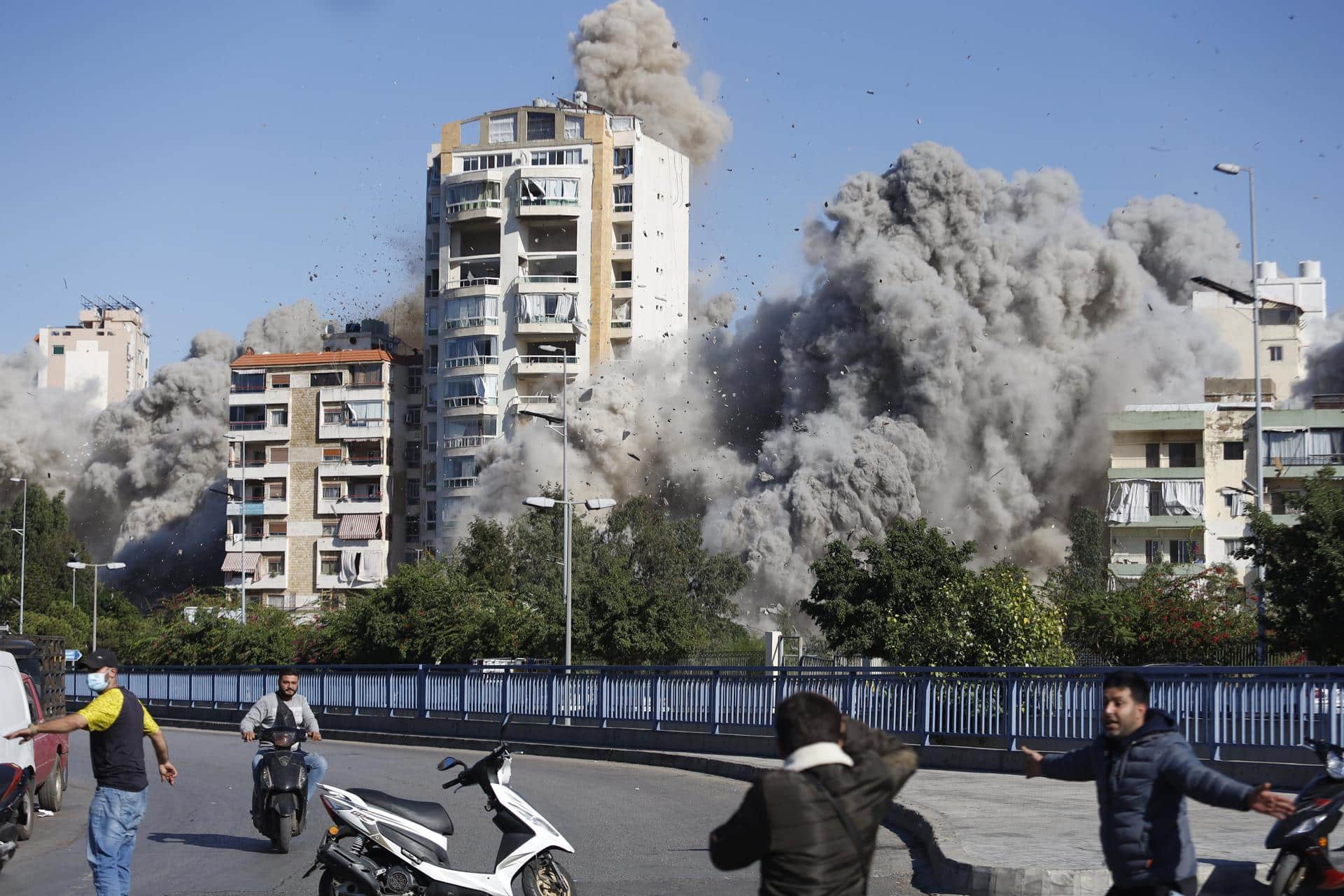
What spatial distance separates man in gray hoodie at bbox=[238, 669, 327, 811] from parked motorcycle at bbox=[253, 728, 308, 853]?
93 millimetres

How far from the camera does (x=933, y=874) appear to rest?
11.2 meters

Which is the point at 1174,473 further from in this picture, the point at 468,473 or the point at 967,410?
the point at 468,473

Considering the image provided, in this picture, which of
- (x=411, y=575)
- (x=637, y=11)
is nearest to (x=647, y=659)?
(x=411, y=575)

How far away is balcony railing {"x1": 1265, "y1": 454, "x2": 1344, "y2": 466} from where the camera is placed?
64125mm

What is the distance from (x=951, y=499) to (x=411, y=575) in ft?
141

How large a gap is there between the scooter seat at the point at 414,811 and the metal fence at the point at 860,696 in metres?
8.62

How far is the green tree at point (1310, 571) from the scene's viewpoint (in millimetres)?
29703

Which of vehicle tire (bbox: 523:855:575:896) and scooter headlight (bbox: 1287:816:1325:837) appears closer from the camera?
scooter headlight (bbox: 1287:816:1325:837)

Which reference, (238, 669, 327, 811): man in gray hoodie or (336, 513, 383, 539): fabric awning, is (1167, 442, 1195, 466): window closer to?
(336, 513, 383, 539): fabric awning

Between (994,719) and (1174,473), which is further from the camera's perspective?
(1174,473)

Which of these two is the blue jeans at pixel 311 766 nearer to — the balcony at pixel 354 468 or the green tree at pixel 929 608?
the green tree at pixel 929 608

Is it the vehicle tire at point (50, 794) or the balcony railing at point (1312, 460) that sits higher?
the balcony railing at point (1312, 460)

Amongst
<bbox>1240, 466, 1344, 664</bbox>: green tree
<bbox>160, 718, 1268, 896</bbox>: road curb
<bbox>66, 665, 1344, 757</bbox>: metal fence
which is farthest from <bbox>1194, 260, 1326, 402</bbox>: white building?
<bbox>160, 718, 1268, 896</bbox>: road curb

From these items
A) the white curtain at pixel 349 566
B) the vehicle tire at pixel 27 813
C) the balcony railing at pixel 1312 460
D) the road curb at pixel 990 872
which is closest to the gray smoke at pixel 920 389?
the white curtain at pixel 349 566
